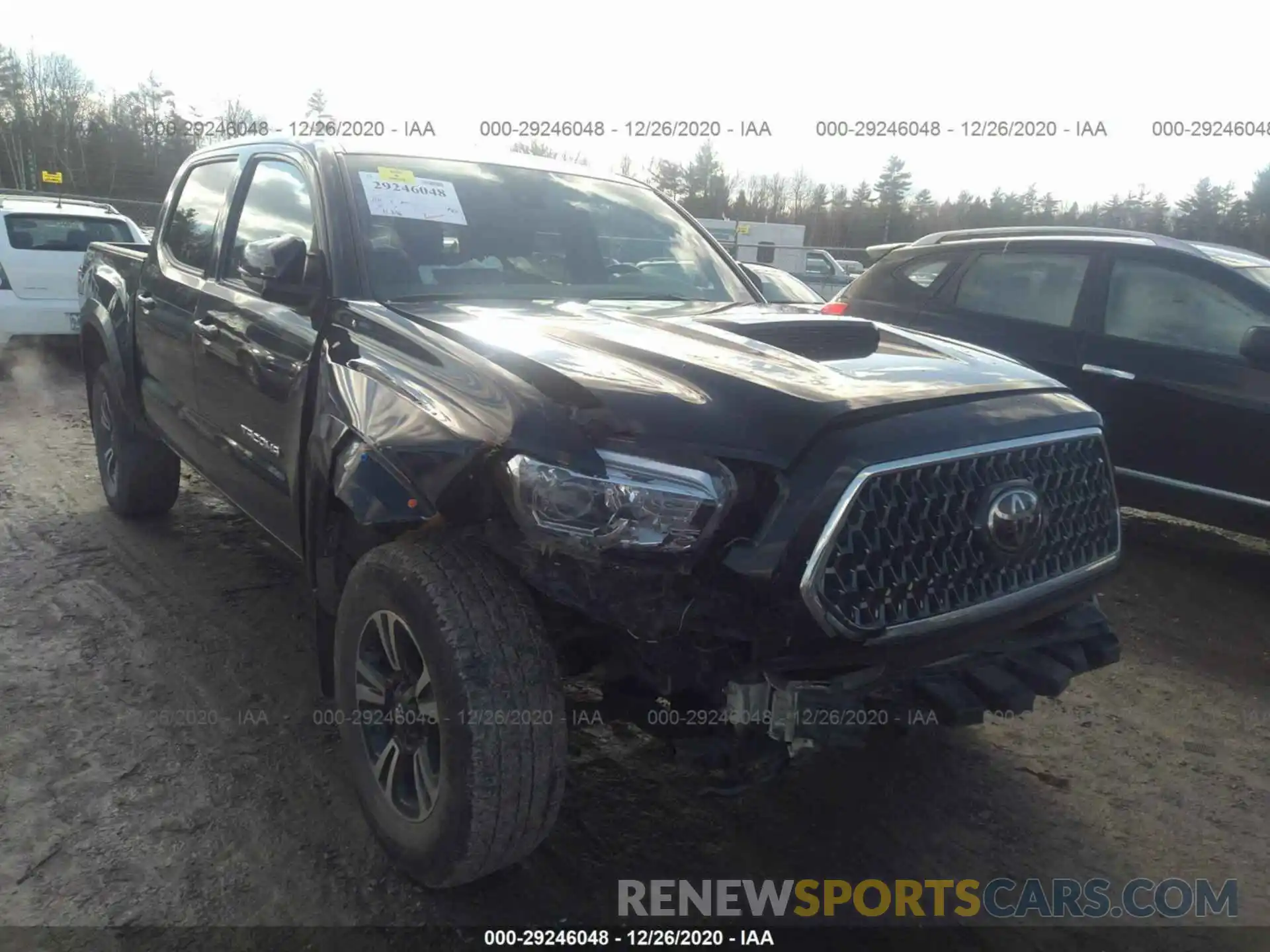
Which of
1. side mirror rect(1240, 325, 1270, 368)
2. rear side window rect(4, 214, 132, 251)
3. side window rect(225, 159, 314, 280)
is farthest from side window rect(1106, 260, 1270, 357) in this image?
rear side window rect(4, 214, 132, 251)

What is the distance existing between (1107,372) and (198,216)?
15.4 ft

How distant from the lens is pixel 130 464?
5.16 meters

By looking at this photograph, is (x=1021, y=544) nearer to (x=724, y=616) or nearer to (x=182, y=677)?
(x=724, y=616)

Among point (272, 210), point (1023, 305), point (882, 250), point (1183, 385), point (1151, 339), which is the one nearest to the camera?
point (272, 210)

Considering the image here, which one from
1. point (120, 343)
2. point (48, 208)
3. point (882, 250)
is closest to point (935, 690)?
point (120, 343)

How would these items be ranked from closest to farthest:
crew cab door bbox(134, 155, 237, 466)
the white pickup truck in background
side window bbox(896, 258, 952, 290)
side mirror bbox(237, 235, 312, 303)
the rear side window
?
side mirror bbox(237, 235, 312, 303), crew cab door bbox(134, 155, 237, 466), side window bbox(896, 258, 952, 290), the white pickup truck in background, the rear side window

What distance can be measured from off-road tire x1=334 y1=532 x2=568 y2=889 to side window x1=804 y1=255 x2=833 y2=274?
23410 millimetres

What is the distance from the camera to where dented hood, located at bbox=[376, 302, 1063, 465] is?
2.14 metres

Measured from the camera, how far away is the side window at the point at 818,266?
80.7ft

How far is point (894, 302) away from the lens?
6438 millimetres

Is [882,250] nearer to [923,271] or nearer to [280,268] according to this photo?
[923,271]

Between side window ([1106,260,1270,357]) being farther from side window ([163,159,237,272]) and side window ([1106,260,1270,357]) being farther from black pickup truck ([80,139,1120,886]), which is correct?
side window ([163,159,237,272])

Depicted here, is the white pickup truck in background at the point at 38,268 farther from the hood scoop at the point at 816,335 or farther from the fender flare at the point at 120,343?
the hood scoop at the point at 816,335

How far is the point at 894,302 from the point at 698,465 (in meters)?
4.77
